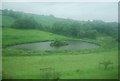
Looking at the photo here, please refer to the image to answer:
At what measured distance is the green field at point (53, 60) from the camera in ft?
10.9

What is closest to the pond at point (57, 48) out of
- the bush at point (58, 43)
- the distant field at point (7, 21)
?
the bush at point (58, 43)

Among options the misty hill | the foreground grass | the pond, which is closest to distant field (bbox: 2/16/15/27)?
the misty hill

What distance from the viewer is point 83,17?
349cm

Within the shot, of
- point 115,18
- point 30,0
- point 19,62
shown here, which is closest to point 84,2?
point 115,18

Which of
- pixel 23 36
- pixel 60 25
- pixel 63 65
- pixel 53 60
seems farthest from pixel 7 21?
pixel 63 65

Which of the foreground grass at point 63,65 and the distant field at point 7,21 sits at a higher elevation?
the distant field at point 7,21

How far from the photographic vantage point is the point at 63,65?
3355 millimetres

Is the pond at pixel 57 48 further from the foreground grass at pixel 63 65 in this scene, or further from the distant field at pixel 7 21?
the distant field at pixel 7 21

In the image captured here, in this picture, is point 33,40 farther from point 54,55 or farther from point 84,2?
point 84,2

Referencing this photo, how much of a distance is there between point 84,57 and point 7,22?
4.40ft

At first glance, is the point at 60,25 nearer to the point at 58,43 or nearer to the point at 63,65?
the point at 58,43

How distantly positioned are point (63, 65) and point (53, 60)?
0.18 metres

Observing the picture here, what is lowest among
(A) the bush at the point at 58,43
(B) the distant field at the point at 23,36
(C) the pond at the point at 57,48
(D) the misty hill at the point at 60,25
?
(C) the pond at the point at 57,48

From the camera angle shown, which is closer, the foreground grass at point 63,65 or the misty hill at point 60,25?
the foreground grass at point 63,65
